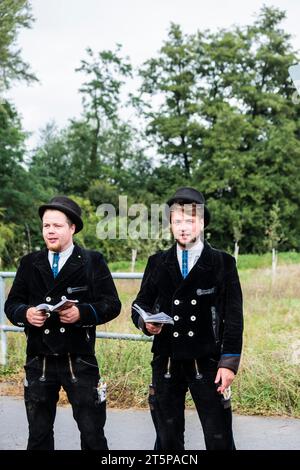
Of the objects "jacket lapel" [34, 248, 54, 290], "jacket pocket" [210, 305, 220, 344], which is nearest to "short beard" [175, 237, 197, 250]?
"jacket pocket" [210, 305, 220, 344]

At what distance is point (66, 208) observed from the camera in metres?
3.65

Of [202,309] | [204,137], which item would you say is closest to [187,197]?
[202,309]

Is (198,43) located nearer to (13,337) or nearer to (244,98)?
(244,98)

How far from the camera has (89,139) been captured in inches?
1658

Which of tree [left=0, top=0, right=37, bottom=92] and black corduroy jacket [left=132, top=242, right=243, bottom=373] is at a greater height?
tree [left=0, top=0, right=37, bottom=92]

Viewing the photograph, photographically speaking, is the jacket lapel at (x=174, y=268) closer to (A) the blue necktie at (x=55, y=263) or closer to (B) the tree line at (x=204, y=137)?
(A) the blue necktie at (x=55, y=263)

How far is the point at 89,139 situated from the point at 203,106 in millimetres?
7522

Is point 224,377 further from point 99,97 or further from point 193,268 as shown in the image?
point 99,97

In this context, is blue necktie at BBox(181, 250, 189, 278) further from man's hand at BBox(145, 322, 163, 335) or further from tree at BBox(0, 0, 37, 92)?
tree at BBox(0, 0, 37, 92)

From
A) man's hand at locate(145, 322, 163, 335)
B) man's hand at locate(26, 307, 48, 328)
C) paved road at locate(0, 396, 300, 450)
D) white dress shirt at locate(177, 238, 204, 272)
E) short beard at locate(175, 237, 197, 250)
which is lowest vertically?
paved road at locate(0, 396, 300, 450)

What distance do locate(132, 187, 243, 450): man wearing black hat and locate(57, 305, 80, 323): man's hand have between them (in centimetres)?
29

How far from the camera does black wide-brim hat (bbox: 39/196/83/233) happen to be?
12.0 ft

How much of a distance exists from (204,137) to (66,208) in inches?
1391

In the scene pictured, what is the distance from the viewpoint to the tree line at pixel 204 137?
121 ft
